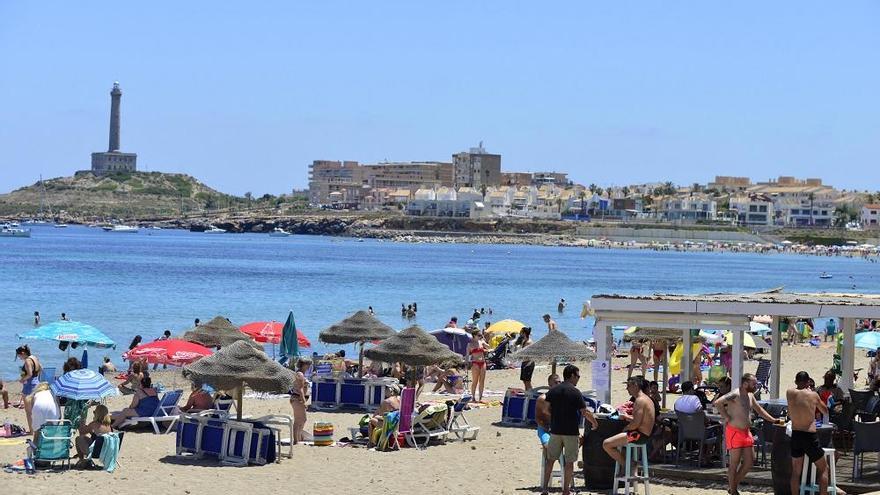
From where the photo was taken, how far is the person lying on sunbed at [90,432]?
1240 cm

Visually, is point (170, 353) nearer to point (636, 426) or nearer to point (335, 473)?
point (335, 473)

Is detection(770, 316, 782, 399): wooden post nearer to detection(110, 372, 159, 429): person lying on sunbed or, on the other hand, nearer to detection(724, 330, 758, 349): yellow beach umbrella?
detection(110, 372, 159, 429): person lying on sunbed

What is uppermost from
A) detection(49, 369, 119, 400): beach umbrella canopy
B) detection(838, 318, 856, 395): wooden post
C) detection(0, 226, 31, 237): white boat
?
detection(838, 318, 856, 395): wooden post

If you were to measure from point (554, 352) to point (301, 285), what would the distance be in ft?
171

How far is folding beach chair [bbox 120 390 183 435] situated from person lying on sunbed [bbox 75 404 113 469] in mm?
2225

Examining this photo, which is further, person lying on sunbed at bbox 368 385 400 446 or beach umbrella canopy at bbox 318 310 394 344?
beach umbrella canopy at bbox 318 310 394 344

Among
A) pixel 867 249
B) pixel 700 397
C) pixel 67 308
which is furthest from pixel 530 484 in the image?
pixel 867 249

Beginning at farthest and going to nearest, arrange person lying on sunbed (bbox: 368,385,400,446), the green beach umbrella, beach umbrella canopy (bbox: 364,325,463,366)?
the green beach umbrella
beach umbrella canopy (bbox: 364,325,463,366)
person lying on sunbed (bbox: 368,385,400,446)

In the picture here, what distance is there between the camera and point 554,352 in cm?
1759

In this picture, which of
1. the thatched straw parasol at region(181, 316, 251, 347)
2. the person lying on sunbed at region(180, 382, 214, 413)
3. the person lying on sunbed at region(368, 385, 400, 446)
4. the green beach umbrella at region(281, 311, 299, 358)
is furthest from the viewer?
the green beach umbrella at region(281, 311, 299, 358)

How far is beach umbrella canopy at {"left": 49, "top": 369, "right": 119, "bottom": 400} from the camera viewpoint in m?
13.0

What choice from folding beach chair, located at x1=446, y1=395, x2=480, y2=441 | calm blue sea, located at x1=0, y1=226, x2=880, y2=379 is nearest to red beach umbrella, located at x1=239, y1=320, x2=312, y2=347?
calm blue sea, located at x1=0, y1=226, x2=880, y2=379

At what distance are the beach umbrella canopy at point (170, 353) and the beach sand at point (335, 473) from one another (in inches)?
152

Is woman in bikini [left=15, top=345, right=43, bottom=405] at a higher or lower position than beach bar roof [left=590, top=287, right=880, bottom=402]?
lower
